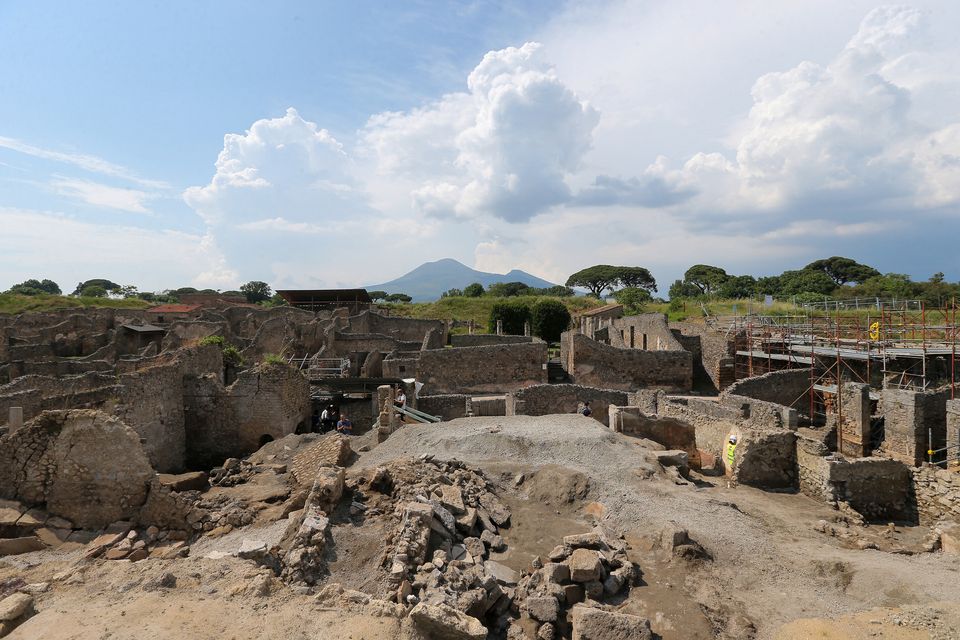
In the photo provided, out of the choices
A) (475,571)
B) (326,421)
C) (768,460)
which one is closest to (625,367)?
(768,460)

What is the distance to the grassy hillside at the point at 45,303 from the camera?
2016 inches

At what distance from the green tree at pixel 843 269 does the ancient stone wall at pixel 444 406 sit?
68.9 metres

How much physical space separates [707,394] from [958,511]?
47.2 feet

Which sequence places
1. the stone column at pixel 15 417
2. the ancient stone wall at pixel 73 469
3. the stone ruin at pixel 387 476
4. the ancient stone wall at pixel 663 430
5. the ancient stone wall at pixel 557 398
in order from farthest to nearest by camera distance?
the ancient stone wall at pixel 557 398, the ancient stone wall at pixel 663 430, the stone column at pixel 15 417, the ancient stone wall at pixel 73 469, the stone ruin at pixel 387 476

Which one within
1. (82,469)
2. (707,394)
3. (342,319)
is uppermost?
(342,319)

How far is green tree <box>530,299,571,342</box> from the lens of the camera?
42.4m

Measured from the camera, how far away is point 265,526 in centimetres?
839

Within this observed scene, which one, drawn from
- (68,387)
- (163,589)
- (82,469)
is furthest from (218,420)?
(163,589)

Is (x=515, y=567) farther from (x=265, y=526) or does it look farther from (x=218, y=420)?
(x=218, y=420)

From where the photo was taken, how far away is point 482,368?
76.0ft

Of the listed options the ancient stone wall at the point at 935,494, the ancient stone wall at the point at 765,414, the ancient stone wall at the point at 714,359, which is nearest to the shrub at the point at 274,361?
the ancient stone wall at the point at 765,414

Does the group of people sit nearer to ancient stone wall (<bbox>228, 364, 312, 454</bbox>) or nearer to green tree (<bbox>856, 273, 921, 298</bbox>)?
ancient stone wall (<bbox>228, 364, 312, 454</bbox>)

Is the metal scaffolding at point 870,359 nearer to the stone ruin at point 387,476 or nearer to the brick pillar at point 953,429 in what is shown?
the stone ruin at point 387,476

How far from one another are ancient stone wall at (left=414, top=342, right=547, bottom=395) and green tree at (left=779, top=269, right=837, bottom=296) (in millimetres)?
51294
